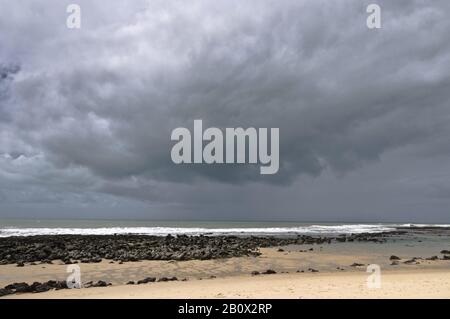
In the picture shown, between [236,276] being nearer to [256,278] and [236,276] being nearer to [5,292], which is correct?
[256,278]

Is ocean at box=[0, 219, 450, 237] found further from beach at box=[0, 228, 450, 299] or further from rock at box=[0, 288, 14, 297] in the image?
rock at box=[0, 288, 14, 297]

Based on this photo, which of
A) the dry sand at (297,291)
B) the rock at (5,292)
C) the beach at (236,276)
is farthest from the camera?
the rock at (5,292)

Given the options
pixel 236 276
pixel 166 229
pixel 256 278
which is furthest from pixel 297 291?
pixel 166 229

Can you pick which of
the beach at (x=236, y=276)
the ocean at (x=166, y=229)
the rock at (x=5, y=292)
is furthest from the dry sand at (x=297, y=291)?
the ocean at (x=166, y=229)

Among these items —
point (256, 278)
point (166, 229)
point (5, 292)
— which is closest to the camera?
point (5, 292)

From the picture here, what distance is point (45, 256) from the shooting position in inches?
976

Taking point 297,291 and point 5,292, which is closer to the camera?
point 297,291

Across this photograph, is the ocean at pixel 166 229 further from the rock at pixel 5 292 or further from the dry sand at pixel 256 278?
the rock at pixel 5 292

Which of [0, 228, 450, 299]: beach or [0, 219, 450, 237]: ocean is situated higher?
[0, 228, 450, 299]: beach

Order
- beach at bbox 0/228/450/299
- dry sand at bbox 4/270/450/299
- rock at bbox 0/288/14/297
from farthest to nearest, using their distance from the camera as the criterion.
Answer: rock at bbox 0/288/14/297, beach at bbox 0/228/450/299, dry sand at bbox 4/270/450/299

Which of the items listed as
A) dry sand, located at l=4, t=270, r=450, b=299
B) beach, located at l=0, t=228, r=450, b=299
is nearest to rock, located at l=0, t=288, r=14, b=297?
beach, located at l=0, t=228, r=450, b=299
